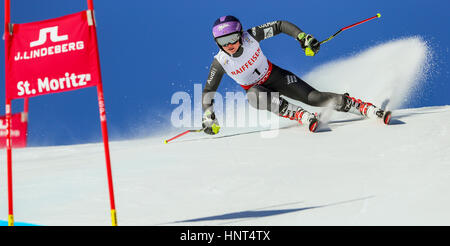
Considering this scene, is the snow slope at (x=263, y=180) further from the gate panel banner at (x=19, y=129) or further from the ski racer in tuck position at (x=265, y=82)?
the gate panel banner at (x=19, y=129)

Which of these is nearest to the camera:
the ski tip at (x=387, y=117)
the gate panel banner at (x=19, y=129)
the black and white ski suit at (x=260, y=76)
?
the gate panel banner at (x=19, y=129)

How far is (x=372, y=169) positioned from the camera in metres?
4.35

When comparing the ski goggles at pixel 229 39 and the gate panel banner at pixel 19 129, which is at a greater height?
the ski goggles at pixel 229 39

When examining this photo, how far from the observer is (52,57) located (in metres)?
3.28

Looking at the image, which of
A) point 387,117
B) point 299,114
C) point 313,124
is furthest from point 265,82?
point 387,117

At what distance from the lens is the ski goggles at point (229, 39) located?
5.83 meters

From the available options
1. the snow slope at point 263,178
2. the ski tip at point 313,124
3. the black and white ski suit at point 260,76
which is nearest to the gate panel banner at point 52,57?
the snow slope at point 263,178

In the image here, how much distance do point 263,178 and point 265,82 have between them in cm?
227

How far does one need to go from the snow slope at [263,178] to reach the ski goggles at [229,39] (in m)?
1.18

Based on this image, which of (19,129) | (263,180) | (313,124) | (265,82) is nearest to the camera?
(19,129)

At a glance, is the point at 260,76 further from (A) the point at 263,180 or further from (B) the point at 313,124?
(A) the point at 263,180

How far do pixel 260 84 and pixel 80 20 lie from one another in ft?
11.4

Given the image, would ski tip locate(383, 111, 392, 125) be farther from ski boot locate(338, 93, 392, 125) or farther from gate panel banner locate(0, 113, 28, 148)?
gate panel banner locate(0, 113, 28, 148)
